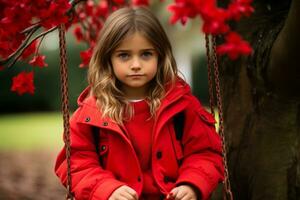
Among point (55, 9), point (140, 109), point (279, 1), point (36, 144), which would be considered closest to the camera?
point (55, 9)

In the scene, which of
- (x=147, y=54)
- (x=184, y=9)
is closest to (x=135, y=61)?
(x=147, y=54)

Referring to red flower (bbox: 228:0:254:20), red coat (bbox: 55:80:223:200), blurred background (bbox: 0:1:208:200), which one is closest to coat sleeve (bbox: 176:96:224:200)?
red coat (bbox: 55:80:223:200)

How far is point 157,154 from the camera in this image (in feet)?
9.96

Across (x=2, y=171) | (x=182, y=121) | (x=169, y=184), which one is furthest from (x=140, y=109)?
(x=2, y=171)

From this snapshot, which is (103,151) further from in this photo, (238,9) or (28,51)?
(238,9)

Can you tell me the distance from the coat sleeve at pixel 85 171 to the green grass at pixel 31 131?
9.59m

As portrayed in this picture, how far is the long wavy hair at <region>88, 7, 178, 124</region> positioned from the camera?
3119 mm

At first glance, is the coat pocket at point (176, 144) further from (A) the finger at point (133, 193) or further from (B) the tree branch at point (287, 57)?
(B) the tree branch at point (287, 57)

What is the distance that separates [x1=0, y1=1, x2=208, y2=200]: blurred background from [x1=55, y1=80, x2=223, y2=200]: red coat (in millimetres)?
4082

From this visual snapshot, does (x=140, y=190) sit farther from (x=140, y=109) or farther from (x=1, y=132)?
(x=1, y=132)

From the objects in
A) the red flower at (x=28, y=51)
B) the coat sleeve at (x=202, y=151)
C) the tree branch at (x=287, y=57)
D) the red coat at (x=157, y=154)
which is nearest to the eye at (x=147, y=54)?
the red coat at (x=157, y=154)

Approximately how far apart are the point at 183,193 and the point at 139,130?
1.39 feet

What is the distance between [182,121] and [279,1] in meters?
1.19

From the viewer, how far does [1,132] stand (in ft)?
54.4
